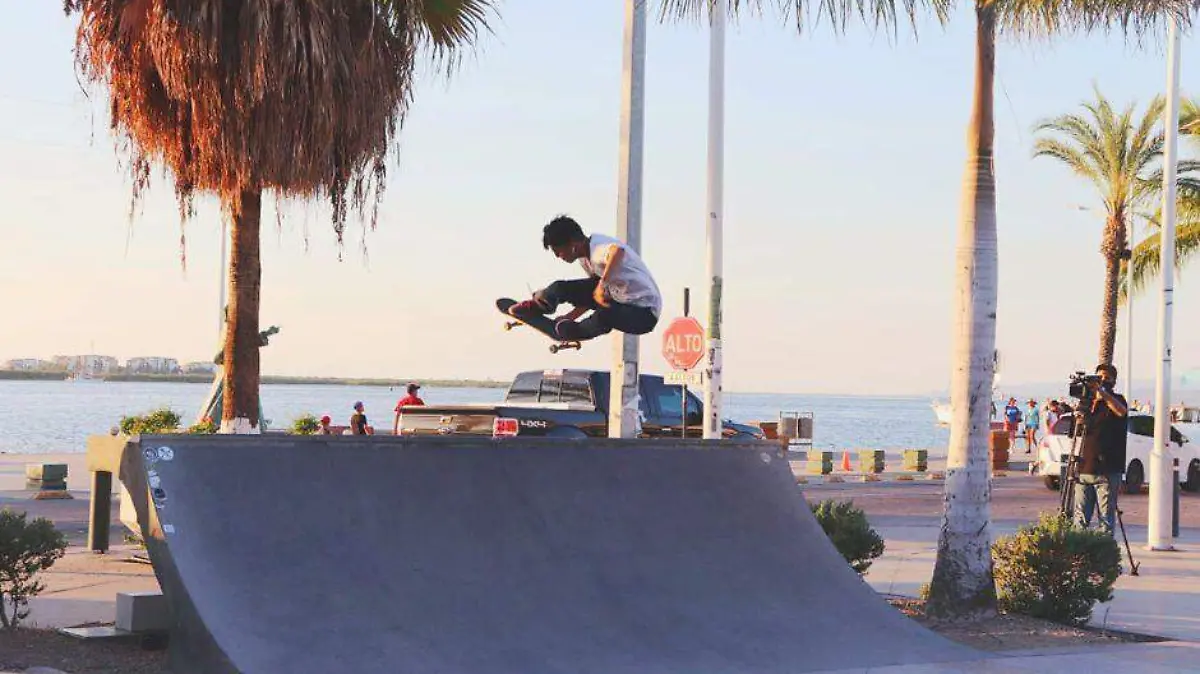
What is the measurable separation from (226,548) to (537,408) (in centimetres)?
1249

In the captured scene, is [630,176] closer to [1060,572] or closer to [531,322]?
[1060,572]

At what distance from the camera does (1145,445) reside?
29688 millimetres

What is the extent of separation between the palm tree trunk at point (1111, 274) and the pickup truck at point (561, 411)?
16.0m

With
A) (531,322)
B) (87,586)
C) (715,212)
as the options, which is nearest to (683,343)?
(715,212)

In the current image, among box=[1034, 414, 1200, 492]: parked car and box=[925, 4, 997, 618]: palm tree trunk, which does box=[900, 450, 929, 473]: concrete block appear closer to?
box=[1034, 414, 1200, 492]: parked car

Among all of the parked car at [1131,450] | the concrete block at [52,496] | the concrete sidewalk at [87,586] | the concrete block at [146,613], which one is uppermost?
the parked car at [1131,450]

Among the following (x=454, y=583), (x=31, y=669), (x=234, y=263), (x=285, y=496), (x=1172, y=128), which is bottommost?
(x=31, y=669)

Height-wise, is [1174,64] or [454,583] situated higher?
[1174,64]

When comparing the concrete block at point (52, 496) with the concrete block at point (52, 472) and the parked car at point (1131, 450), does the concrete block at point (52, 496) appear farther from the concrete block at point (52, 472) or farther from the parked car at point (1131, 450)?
the parked car at point (1131, 450)

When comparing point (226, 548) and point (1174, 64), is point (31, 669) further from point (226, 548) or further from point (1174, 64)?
point (1174, 64)

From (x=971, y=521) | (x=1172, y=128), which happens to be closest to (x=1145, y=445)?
(x=1172, y=128)

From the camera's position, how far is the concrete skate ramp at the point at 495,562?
7570 mm

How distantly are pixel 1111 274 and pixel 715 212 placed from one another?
69.1 ft

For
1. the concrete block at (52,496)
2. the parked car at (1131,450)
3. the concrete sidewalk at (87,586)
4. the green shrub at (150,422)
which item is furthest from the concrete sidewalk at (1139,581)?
the concrete block at (52,496)
